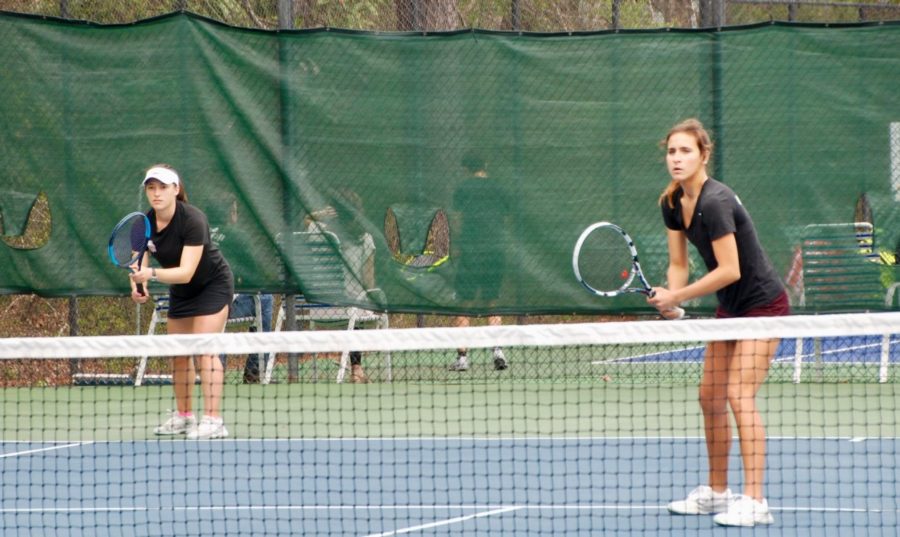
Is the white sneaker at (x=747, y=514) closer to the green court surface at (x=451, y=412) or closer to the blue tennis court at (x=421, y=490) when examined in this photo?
the blue tennis court at (x=421, y=490)

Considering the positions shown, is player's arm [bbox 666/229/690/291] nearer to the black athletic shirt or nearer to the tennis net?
the tennis net

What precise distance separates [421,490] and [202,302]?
2.19 m

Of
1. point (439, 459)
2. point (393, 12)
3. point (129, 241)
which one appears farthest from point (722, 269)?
point (393, 12)

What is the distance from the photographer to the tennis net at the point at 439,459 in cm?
463

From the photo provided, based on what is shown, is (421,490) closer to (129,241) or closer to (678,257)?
(678,257)

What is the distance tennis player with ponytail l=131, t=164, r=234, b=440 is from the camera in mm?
6742

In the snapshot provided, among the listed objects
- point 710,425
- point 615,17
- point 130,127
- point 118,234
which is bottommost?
point 710,425

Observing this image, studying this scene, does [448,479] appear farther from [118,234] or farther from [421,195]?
[421,195]

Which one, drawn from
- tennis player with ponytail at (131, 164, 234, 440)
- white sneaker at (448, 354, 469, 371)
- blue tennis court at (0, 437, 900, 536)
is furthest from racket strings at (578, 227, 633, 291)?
tennis player with ponytail at (131, 164, 234, 440)

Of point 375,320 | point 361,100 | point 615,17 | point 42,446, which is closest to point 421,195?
point 361,100

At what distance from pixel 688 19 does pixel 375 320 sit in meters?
3.96

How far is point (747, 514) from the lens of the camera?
4.66 m

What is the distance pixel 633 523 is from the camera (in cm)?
483

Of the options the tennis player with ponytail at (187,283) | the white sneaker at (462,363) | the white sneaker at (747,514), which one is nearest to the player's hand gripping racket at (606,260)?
the white sneaker at (462,363)
